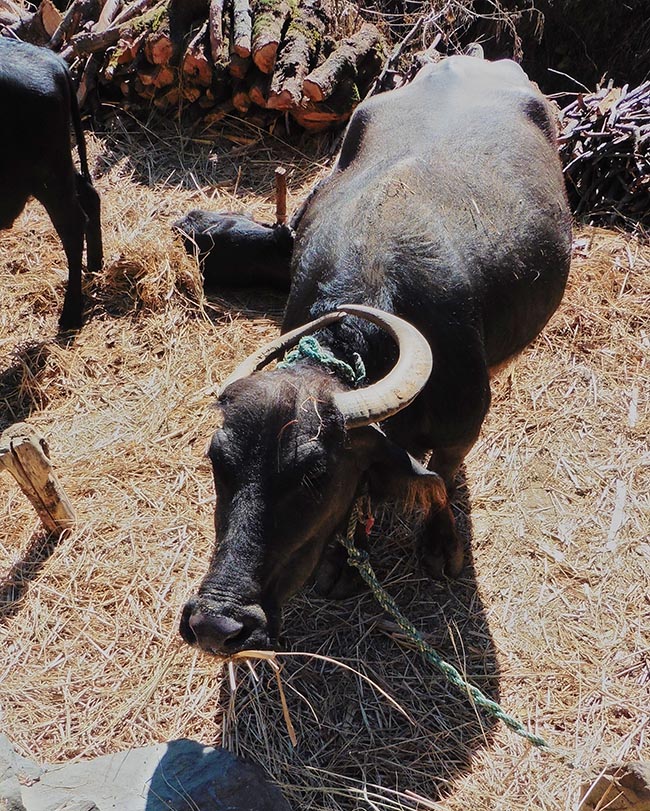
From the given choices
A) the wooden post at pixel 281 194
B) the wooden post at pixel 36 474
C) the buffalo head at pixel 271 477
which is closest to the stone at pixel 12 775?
the buffalo head at pixel 271 477

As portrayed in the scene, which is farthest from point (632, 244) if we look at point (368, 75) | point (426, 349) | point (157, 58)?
point (157, 58)

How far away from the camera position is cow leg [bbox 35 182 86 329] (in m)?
5.52

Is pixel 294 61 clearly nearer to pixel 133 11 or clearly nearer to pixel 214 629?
pixel 133 11

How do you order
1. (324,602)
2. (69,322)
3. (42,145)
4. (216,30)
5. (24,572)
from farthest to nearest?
(216,30)
(69,322)
(42,145)
(24,572)
(324,602)

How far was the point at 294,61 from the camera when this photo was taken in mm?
6914

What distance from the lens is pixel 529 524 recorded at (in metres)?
4.38

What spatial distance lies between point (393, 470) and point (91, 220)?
13.2ft

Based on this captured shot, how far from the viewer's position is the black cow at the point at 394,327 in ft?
8.95

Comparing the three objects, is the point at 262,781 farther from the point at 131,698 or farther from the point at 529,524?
the point at 529,524

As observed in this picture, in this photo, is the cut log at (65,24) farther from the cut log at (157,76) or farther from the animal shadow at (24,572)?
the animal shadow at (24,572)

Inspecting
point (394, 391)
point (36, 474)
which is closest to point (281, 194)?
point (36, 474)

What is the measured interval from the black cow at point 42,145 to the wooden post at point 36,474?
1950 millimetres

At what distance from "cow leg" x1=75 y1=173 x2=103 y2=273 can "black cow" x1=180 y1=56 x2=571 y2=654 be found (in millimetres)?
2338

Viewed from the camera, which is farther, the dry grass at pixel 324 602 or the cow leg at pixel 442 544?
the cow leg at pixel 442 544
